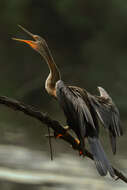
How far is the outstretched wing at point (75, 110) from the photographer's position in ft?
2.83

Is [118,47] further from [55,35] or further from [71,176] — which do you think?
[71,176]

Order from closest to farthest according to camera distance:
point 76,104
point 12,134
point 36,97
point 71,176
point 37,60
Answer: point 76,104
point 71,176
point 12,134
point 36,97
point 37,60

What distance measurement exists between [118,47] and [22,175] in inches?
65.2

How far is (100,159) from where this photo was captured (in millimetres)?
826

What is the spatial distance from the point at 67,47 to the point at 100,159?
300 cm

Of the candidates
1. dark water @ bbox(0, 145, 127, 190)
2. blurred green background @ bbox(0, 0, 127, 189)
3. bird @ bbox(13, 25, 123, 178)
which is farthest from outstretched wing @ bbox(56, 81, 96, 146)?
blurred green background @ bbox(0, 0, 127, 189)

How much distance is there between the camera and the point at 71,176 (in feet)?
8.79

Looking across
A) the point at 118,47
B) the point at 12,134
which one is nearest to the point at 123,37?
the point at 118,47

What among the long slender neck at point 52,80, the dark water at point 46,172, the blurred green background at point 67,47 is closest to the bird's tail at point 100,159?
the long slender neck at point 52,80

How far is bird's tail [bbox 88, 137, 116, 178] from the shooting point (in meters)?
0.79

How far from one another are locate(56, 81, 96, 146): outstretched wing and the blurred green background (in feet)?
8.13

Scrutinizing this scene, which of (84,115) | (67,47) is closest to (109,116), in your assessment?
(84,115)

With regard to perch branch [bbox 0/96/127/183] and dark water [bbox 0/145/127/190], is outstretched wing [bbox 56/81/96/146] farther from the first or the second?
dark water [bbox 0/145/127/190]

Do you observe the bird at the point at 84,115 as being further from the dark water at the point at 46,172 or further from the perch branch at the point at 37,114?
the dark water at the point at 46,172
